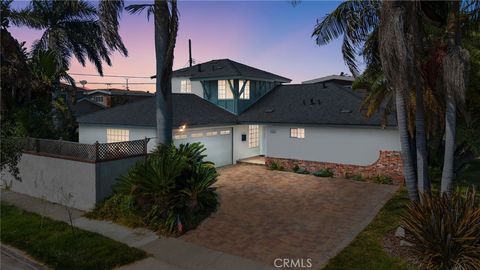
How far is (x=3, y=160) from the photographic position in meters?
10.3

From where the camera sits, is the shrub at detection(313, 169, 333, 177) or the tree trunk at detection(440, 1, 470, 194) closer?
the tree trunk at detection(440, 1, 470, 194)

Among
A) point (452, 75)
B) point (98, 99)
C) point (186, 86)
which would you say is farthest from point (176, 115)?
point (98, 99)

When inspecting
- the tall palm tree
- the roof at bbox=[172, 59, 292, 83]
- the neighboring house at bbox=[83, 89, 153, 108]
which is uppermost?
the tall palm tree

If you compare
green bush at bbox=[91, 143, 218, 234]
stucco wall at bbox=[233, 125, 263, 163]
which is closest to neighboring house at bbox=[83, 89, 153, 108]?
stucco wall at bbox=[233, 125, 263, 163]

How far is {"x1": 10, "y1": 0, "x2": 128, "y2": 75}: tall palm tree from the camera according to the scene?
69.3 ft

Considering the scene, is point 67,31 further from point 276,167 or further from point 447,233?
point 447,233

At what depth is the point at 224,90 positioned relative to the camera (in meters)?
22.4

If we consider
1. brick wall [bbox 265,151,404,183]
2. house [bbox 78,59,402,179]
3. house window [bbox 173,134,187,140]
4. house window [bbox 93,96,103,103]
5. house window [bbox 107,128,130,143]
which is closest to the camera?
brick wall [bbox 265,151,404,183]

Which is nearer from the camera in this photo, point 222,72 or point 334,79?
point 222,72

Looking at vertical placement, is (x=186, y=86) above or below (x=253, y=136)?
above

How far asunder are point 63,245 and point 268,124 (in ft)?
43.4

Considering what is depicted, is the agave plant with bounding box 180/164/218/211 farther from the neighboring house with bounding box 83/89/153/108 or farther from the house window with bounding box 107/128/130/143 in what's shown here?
the neighboring house with bounding box 83/89/153/108

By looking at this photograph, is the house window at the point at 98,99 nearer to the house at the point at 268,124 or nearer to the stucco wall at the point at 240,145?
the house at the point at 268,124

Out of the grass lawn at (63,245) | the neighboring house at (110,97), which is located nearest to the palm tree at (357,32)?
the grass lawn at (63,245)
